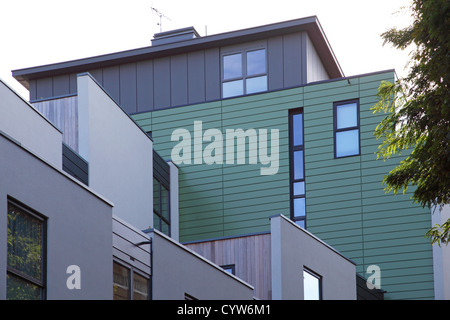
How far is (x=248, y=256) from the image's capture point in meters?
21.2

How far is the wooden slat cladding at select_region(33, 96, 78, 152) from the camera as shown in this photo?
20734 mm

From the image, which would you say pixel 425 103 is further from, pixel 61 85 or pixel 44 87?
pixel 44 87

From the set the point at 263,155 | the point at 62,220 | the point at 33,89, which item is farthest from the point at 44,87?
the point at 62,220

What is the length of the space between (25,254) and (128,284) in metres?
3.23

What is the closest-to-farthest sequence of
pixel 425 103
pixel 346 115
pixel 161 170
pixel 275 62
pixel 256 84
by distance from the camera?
pixel 425 103
pixel 161 170
pixel 346 115
pixel 275 62
pixel 256 84

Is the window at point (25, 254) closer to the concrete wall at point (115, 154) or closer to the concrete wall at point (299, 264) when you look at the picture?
the concrete wall at point (115, 154)

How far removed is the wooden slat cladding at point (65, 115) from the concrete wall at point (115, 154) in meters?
0.29

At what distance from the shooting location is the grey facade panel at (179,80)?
3244 centimetres

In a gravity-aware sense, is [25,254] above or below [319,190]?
below

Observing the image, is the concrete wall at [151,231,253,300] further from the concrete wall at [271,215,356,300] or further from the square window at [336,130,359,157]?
the square window at [336,130,359,157]

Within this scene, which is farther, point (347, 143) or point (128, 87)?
point (128, 87)

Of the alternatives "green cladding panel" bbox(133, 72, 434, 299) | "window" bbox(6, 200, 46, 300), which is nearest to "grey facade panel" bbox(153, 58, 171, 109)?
"green cladding panel" bbox(133, 72, 434, 299)
